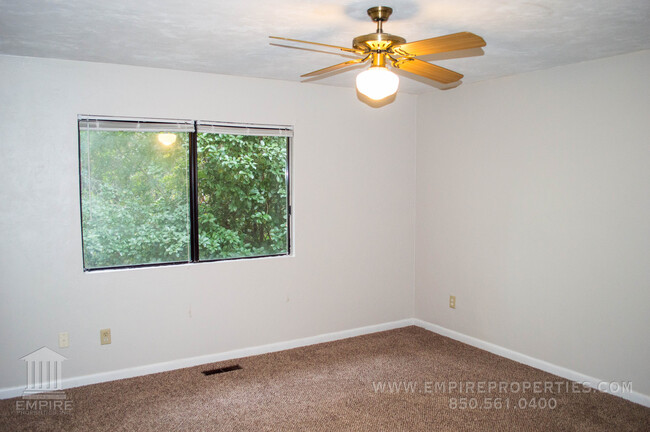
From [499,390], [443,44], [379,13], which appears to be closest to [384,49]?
[379,13]

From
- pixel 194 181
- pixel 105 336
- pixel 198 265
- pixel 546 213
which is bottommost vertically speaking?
pixel 105 336

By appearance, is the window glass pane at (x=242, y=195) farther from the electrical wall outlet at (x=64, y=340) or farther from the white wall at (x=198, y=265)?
the electrical wall outlet at (x=64, y=340)

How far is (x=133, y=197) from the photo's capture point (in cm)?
357

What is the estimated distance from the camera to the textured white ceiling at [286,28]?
2.26 m

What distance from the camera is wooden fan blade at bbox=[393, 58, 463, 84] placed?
2476mm

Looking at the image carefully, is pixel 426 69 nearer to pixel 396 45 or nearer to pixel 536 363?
pixel 396 45

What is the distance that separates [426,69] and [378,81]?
486mm

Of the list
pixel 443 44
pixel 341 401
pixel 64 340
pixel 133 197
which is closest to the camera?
pixel 443 44

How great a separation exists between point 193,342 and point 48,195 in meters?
1.49

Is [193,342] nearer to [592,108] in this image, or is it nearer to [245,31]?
[245,31]

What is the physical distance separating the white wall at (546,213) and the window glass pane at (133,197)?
2308 millimetres

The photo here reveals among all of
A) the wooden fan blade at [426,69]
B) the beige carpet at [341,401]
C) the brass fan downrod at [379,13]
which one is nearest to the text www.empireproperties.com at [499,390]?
the beige carpet at [341,401]

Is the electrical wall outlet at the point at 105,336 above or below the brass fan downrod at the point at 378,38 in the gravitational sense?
below

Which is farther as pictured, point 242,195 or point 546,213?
point 242,195
